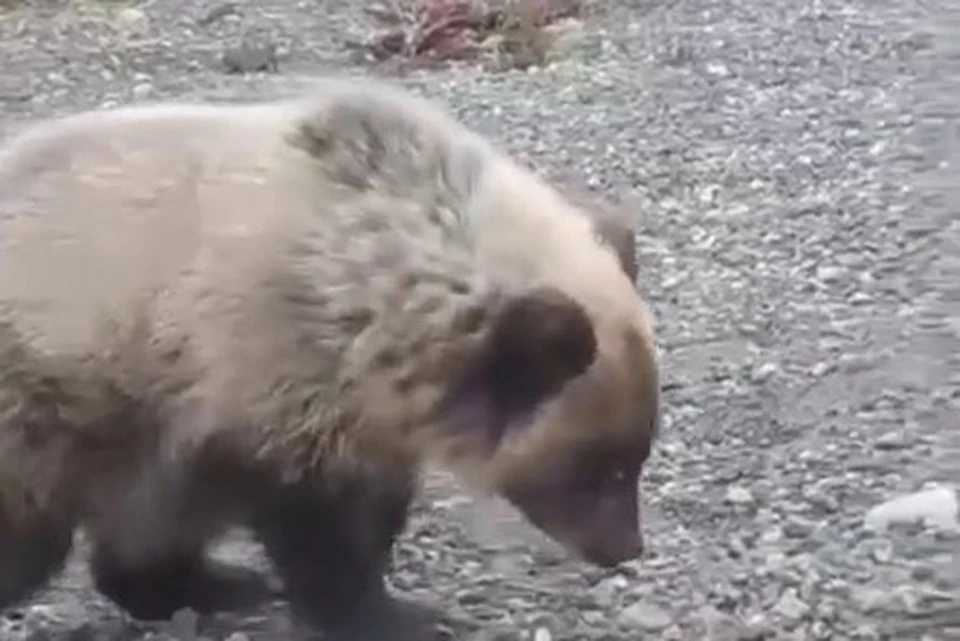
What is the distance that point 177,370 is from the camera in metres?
4.19

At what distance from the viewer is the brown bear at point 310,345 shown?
411 cm

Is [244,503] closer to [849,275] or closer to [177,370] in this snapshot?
[177,370]

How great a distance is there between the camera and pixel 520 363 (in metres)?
4.04

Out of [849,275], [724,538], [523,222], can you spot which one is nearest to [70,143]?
[523,222]

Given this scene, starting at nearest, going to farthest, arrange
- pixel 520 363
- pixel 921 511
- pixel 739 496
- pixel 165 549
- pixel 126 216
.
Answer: pixel 520 363
pixel 126 216
pixel 165 549
pixel 921 511
pixel 739 496

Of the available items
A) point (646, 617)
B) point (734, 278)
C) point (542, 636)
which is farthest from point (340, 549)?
point (734, 278)

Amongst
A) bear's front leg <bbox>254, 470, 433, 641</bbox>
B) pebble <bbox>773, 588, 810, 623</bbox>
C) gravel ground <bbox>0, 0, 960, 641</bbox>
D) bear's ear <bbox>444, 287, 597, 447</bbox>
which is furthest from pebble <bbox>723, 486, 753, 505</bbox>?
bear's ear <bbox>444, 287, 597, 447</bbox>

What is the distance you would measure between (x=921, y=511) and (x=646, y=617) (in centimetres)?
73

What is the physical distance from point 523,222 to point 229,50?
713 centimetres

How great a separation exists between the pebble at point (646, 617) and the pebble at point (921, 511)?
0.57 metres

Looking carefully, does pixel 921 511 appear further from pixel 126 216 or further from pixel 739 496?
pixel 126 216

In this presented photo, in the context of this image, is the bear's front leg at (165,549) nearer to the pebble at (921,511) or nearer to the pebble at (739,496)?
the pebble at (739,496)

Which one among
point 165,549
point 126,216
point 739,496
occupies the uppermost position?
point 126,216

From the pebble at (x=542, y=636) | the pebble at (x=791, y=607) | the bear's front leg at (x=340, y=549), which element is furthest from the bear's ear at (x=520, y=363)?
the pebble at (x=791, y=607)
